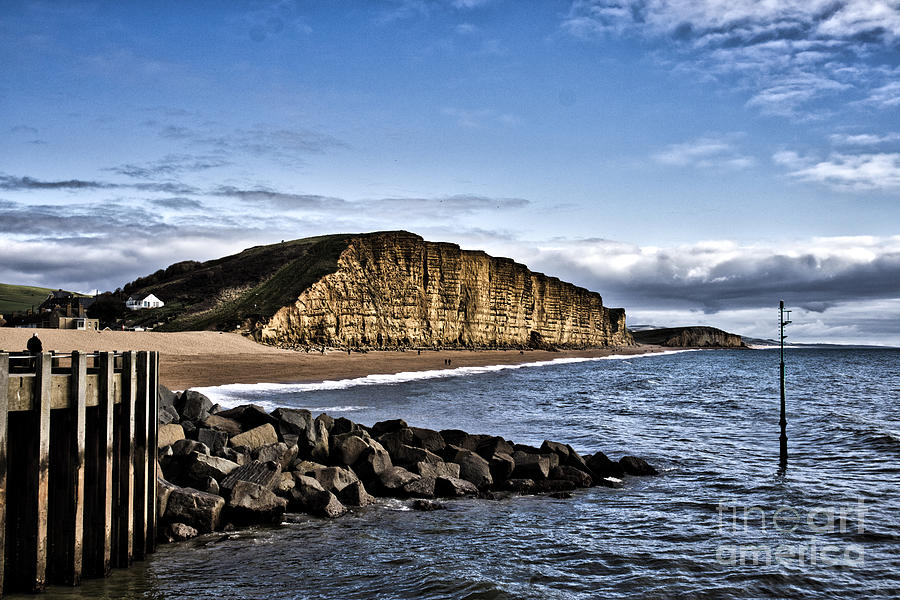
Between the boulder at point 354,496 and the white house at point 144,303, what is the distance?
9757cm

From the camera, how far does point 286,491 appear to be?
13188 millimetres

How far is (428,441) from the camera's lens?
17.2m

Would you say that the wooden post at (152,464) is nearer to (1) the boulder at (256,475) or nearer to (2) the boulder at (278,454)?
(1) the boulder at (256,475)

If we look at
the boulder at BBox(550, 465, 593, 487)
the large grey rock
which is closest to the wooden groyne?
the large grey rock

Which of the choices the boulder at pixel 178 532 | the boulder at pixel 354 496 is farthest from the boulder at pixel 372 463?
the boulder at pixel 178 532

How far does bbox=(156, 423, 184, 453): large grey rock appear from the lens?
13.9 metres

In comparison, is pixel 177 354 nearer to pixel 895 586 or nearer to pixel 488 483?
pixel 488 483

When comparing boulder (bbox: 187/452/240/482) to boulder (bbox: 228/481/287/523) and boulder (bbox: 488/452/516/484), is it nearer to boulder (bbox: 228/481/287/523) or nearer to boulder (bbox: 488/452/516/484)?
boulder (bbox: 228/481/287/523)

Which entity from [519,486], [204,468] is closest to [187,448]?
[204,468]

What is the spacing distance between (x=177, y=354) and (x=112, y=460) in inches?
1879

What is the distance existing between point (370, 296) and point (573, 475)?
69778 mm

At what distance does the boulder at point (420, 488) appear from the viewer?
14695 mm

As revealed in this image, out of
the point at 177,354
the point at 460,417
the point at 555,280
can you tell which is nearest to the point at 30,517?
the point at 460,417

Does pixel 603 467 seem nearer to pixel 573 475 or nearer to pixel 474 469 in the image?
pixel 573 475
